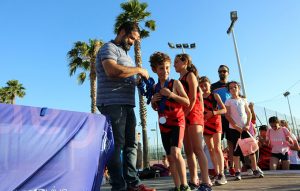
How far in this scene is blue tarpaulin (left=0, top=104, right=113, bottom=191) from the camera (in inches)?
105

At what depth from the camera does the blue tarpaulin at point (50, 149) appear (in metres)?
2.67

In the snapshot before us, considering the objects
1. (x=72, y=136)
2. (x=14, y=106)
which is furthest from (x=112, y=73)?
(x=14, y=106)

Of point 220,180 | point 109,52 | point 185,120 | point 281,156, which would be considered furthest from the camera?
point 281,156

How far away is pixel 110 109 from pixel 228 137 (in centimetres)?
326

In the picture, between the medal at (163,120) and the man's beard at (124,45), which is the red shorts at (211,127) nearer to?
the medal at (163,120)

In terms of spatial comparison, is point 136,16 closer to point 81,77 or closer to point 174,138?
point 81,77

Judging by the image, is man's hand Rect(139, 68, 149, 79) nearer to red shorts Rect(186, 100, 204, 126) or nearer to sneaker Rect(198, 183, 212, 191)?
red shorts Rect(186, 100, 204, 126)

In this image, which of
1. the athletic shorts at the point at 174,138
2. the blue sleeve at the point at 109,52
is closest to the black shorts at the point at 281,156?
the athletic shorts at the point at 174,138

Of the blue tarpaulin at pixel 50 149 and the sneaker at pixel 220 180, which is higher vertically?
the blue tarpaulin at pixel 50 149

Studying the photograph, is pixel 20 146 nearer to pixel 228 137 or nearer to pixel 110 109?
pixel 110 109

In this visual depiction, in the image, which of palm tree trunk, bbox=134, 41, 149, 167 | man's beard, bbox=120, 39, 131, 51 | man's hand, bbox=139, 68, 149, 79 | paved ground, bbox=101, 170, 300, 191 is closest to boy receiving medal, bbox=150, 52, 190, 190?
man's hand, bbox=139, 68, 149, 79

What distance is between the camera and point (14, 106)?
277 centimetres

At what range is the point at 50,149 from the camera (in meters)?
2.92

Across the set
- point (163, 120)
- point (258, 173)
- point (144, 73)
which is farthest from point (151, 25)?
point (163, 120)
